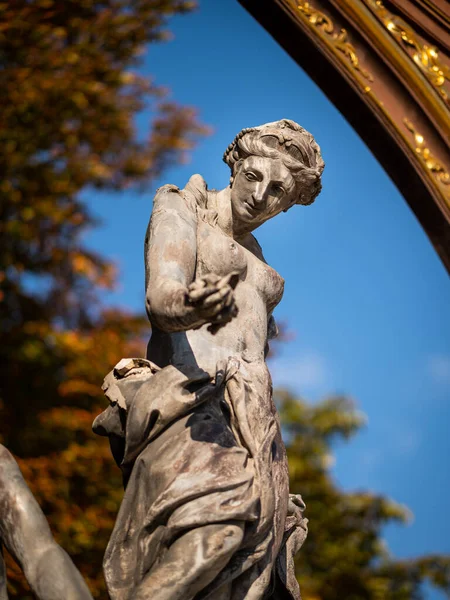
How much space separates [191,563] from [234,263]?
0.78m

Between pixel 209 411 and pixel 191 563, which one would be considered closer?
pixel 191 563

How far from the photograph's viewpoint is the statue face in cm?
228

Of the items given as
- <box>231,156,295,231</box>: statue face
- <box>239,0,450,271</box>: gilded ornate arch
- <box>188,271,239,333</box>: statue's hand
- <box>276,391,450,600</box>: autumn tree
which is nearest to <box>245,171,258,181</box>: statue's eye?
<box>231,156,295,231</box>: statue face

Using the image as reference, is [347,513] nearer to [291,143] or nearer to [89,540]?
[89,540]

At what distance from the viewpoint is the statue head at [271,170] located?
2287 millimetres

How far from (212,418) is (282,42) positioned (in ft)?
8.14

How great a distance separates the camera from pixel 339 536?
248 inches

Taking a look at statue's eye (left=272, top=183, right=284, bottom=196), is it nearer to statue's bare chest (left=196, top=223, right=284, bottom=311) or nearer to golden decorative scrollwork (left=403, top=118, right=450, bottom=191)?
statue's bare chest (left=196, top=223, right=284, bottom=311)

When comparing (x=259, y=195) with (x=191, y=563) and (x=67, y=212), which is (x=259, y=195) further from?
(x=67, y=212)

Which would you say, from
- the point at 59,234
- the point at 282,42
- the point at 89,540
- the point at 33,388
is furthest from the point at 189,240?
the point at 59,234

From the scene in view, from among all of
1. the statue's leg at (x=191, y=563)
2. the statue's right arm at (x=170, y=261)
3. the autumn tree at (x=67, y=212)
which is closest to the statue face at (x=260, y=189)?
the statue's right arm at (x=170, y=261)

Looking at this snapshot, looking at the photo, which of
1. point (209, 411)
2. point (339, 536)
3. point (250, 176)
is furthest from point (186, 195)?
point (339, 536)

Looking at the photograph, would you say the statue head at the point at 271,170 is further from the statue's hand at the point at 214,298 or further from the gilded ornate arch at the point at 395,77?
the gilded ornate arch at the point at 395,77

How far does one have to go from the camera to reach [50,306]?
5.64 meters
